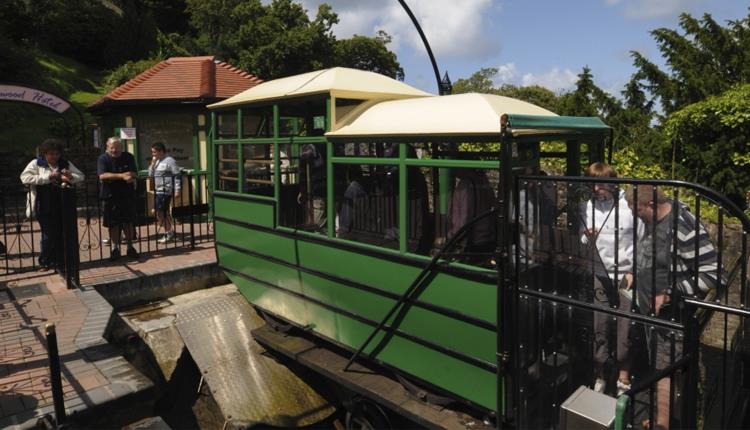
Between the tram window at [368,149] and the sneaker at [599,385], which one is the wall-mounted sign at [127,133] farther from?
the sneaker at [599,385]

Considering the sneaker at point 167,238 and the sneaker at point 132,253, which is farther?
the sneaker at point 167,238

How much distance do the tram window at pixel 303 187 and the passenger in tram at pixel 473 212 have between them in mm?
1502

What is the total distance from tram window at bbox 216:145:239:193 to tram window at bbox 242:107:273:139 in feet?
1.19

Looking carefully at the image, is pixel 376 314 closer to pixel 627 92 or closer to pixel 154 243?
pixel 154 243

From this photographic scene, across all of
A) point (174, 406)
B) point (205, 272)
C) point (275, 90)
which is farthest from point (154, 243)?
point (275, 90)

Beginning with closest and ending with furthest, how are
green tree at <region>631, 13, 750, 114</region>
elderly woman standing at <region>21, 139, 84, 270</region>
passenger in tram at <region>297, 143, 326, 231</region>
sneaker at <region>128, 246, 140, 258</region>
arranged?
passenger in tram at <region>297, 143, 326, 231</region>, elderly woman standing at <region>21, 139, 84, 270</region>, sneaker at <region>128, 246, 140, 258</region>, green tree at <region>631, 13, 750, 114</region>

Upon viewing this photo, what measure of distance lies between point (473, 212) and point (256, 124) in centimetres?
299

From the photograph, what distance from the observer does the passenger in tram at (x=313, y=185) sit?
5135 mm

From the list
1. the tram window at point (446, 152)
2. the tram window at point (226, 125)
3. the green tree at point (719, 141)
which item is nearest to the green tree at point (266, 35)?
the green tree at point (719, 141)

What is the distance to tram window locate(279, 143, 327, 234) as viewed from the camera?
5.16m

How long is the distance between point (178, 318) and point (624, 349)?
5.35 metres

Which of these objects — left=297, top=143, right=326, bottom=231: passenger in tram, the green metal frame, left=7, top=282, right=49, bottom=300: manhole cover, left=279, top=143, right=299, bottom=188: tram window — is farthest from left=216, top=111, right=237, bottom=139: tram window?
left=7, top=282, right=49, bottom=300: manhole cover

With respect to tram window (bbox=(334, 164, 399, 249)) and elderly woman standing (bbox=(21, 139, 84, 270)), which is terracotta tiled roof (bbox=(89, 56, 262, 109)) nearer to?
elderly woman standing (bbox=(21, 139, 84, 270))

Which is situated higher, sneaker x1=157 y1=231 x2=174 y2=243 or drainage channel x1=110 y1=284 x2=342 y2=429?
sneaker x1=157 y1=231 x2=174 y2=243
